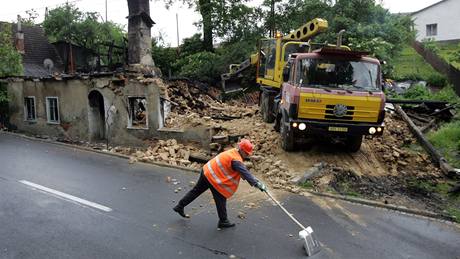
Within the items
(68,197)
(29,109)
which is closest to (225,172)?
(68,197)

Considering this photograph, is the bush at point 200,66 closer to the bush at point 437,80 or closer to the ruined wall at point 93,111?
the ruined wall at point 93,111

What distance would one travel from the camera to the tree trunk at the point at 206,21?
26.6m

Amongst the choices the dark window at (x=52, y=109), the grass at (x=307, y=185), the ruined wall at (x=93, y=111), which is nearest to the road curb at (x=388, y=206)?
the grass at (x=307, y=185)

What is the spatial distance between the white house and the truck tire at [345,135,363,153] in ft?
87.9

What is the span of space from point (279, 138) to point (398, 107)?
6510mm

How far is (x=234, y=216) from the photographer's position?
7.38 m

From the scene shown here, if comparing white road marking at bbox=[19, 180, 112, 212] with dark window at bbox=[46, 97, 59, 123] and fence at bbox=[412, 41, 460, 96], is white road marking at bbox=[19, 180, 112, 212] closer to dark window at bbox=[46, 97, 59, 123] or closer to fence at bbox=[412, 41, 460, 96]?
dark window at bbox=[46, 97, 59, 123]

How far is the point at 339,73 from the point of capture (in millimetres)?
10398

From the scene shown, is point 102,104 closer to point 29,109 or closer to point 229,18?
point 29,109

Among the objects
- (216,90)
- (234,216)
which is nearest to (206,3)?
(216,90)

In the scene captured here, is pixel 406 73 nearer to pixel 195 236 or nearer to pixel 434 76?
pixel 434 76

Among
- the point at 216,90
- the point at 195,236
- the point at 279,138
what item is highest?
the point at 216,90

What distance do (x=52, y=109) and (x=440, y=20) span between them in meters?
32.5

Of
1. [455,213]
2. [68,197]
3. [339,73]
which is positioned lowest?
[455,213]
